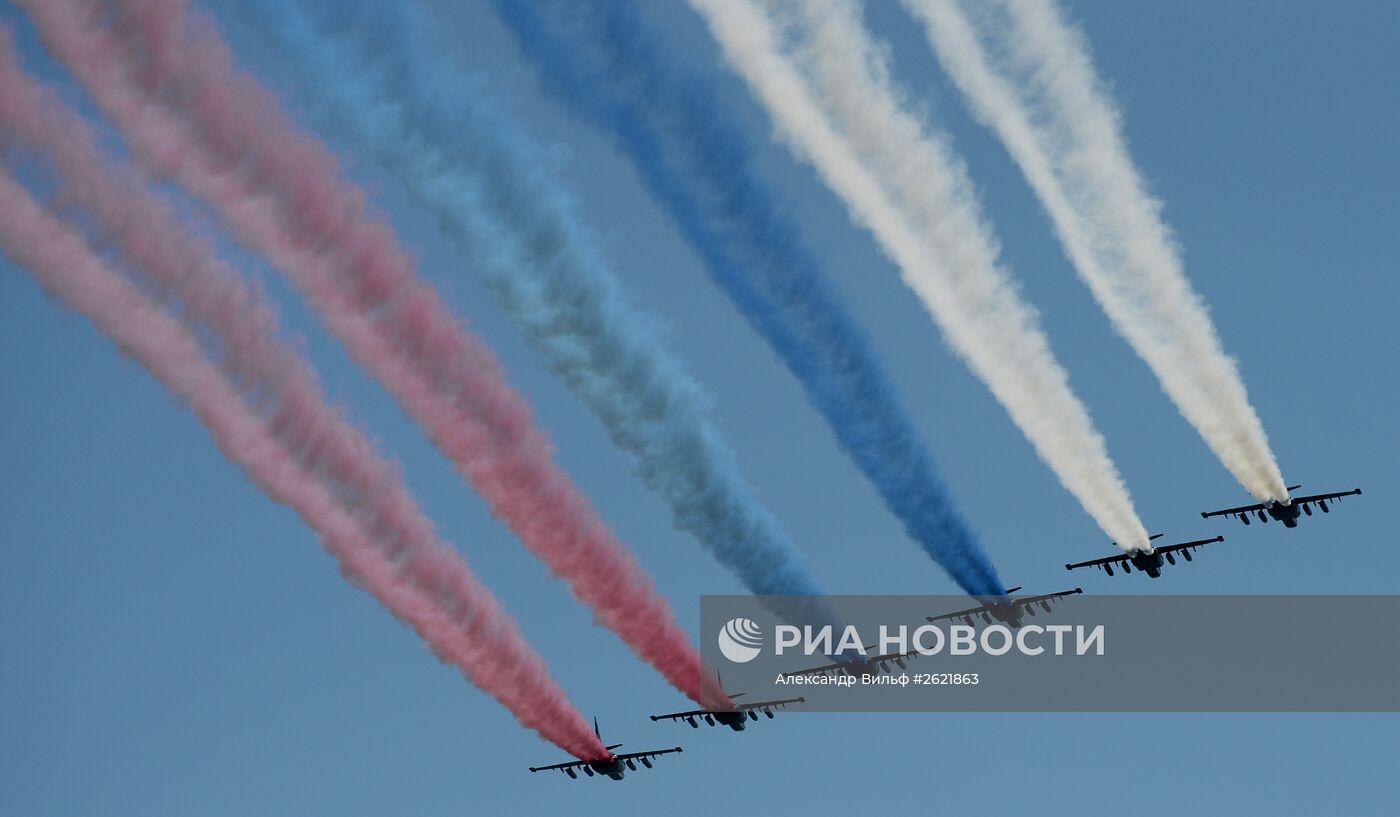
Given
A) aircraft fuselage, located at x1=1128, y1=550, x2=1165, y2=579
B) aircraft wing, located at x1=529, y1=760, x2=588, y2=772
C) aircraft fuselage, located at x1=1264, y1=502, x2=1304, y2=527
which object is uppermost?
aircraft fuselage, located at x1=1264, y1=502, x2=1304, y2=527

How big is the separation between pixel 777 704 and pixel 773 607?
9755 millimetres

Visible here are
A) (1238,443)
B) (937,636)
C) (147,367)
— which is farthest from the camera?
(937,636)

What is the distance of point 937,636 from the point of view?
5112 cm

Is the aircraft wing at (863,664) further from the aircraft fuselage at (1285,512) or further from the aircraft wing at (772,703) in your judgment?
the aircraft fuselage at (1285,512)

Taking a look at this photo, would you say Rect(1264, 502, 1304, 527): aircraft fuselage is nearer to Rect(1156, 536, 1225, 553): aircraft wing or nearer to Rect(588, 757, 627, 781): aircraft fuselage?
Rect(1156, 536, 1225, 553): aircraft wing

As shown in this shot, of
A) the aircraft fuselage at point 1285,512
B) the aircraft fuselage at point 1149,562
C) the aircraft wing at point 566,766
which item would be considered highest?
the aircraft fuselage at point 1285,512

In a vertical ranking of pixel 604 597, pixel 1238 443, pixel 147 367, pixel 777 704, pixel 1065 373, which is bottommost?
pixel 147 367

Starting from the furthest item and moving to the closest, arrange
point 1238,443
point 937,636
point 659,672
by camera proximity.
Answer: point 937,636
point 1238,443
point 659,672

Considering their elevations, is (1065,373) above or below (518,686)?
above

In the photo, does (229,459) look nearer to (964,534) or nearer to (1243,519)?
(964,534)

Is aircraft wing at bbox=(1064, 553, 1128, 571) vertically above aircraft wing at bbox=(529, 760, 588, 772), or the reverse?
aircraft wing at bbox=(1064, 553, 1128, 571)

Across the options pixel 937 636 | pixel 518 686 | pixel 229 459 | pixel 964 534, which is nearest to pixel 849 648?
pixel 937 636

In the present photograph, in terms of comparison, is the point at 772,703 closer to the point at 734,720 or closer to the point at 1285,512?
the point at 734,720

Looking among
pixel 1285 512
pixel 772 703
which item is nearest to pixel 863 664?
pixel 772 703
